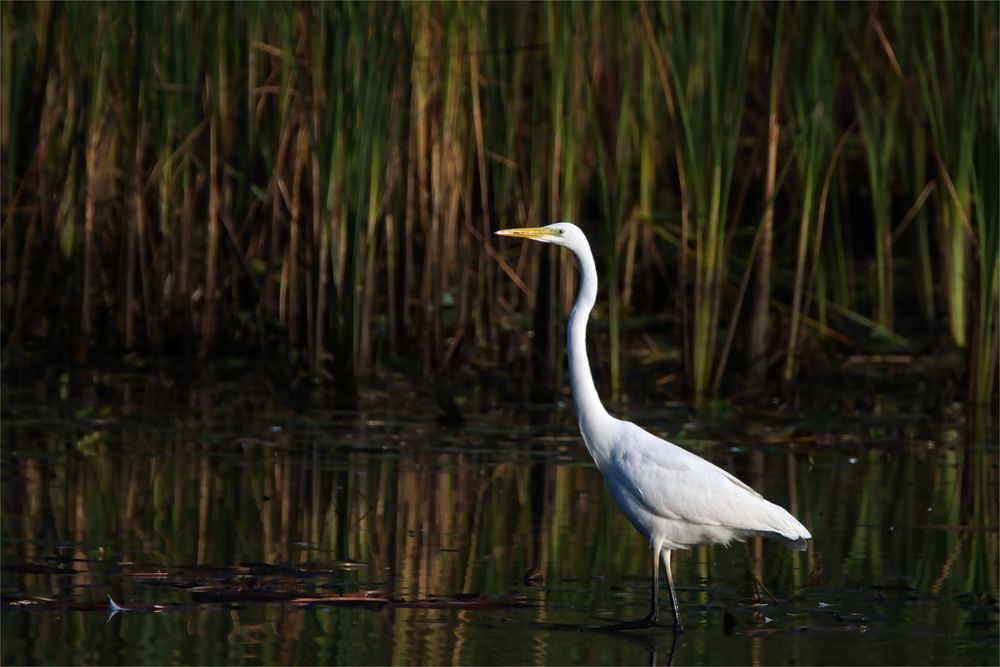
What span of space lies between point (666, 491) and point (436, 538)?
129cm

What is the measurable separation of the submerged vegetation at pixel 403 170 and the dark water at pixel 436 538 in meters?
0.70

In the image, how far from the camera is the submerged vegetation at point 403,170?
9586 millimetres

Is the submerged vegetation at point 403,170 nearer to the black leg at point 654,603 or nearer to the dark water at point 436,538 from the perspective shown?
the dark water at point 436,538

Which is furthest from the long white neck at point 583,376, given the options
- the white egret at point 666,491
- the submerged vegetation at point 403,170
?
the submerged vegetation at point 403,170

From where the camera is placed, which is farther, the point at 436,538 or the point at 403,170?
the point at 403,170

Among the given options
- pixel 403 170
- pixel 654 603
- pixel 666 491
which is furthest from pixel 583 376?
pixel 403 170

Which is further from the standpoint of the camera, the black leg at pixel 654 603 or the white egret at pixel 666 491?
the white egret at pixel 666 491

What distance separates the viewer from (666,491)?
18.6 ft

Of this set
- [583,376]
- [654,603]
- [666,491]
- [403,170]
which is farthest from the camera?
[403,170]

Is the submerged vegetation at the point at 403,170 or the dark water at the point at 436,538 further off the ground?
the submerged vegetation at the point at 403,170

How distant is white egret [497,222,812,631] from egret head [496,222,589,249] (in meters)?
0.29

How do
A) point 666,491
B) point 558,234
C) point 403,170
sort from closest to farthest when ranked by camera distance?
point 666,491, point 558,234, point 403,170

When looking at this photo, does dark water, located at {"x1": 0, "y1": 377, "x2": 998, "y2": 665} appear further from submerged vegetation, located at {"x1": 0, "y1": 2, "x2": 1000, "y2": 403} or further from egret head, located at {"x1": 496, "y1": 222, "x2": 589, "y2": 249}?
egret head, located at {"x1": 496, "y1": 222, "x2": 589, "y2": 249}

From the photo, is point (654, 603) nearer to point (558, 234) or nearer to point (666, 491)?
point (666, 491)
